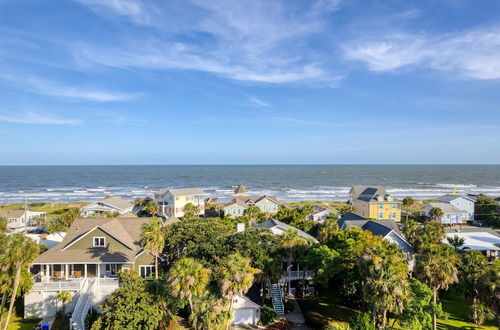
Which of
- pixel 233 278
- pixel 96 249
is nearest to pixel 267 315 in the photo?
pixel 233 278

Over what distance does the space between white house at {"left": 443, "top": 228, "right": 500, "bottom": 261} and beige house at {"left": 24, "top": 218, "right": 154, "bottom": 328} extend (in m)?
39.8

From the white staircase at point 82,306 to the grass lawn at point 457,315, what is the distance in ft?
94.1

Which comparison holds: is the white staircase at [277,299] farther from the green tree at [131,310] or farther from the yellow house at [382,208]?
the yellow house at [382,208]

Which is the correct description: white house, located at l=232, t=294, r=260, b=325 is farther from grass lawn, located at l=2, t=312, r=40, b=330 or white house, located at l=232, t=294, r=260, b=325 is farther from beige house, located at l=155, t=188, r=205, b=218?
beige house, located at l=155, t=188, r=205, b=218

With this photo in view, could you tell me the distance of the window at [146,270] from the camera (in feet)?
96.2

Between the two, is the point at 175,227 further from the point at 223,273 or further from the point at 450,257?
the point at 450,257

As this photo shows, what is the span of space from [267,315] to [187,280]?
29.4ft

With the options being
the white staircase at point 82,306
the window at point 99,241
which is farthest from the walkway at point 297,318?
the window at point 99,241

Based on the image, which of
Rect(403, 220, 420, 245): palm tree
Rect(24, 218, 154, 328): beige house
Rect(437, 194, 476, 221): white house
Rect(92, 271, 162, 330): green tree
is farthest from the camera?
Rect(437, 194, 476, 221): white house

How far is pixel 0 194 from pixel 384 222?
141895 mm

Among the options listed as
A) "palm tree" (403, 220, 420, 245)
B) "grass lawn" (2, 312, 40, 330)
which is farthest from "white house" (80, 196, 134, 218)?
"palm tree" (403, 220, 420, 245)

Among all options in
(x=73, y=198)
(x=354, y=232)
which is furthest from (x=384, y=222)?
(x=73, y=198)

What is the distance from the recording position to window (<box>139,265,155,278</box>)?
29.3 meters

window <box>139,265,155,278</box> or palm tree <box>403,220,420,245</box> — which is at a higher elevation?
palm tree <box>403,220,420,245</box>
